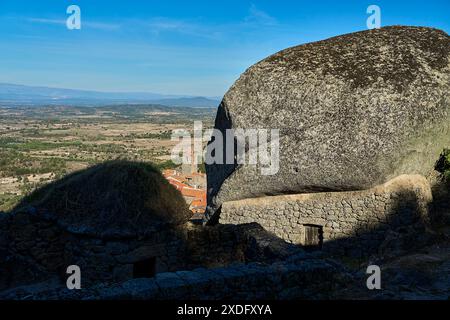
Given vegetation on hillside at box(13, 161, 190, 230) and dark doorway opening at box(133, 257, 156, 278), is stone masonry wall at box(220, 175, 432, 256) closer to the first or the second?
vegetation on hillside at box(13, 161, 190, 230)

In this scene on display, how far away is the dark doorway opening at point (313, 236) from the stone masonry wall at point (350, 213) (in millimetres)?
118

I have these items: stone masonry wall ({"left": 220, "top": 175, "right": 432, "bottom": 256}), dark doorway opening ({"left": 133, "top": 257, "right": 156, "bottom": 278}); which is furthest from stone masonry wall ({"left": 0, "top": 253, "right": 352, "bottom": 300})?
stone masonry wall ({"left": 220, "top": 175, "right": 432, "bottom": 256})

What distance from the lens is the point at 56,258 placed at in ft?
31.7

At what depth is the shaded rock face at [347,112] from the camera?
39.0 ft

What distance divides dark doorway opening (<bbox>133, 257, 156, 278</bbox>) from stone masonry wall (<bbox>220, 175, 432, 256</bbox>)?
14.8 feet

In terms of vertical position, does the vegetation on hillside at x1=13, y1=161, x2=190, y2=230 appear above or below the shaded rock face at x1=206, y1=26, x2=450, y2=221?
below

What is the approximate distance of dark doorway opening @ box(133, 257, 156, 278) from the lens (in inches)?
380

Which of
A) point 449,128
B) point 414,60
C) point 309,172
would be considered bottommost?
point 309,172

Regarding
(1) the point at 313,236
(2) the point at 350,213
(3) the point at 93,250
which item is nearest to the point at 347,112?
(2) the point at 350,213

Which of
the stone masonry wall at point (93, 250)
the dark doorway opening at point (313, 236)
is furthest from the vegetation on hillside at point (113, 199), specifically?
the dark doorway opening at point (313, 236)

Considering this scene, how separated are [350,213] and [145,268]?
20.2 feet
